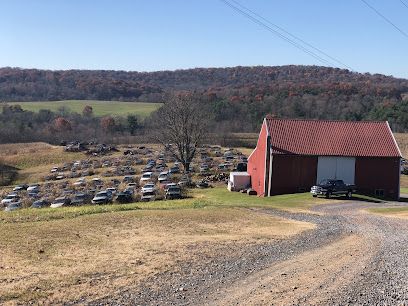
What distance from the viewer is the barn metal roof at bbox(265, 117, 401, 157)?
45.9m

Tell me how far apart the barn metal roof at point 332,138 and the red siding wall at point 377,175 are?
0.60 metres

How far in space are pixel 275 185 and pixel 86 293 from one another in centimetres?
3265

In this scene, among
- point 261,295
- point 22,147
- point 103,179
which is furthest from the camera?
point 22,147

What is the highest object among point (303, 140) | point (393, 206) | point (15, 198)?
point (303, 140)

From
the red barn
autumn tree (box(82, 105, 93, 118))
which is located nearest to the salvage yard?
the red barn

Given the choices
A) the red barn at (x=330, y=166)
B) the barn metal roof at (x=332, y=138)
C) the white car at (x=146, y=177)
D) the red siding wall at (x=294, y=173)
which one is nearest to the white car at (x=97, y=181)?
the white car at (x=146, y=177)

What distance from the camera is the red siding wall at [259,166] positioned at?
47.4m

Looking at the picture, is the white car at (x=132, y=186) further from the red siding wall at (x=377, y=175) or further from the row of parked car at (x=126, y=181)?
the red siding wall at (x=377, y=175)

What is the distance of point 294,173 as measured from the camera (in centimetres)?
4553

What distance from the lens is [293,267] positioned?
16.6 meters

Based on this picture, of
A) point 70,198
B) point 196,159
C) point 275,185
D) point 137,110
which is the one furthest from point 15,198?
point 137,110

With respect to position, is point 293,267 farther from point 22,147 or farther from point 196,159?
point 22,147

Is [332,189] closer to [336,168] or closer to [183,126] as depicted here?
[336,168]

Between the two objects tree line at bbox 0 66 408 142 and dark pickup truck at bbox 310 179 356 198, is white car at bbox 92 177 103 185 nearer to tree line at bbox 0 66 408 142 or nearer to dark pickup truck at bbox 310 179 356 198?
dark pickup truck at bbox 310 179 356 198
